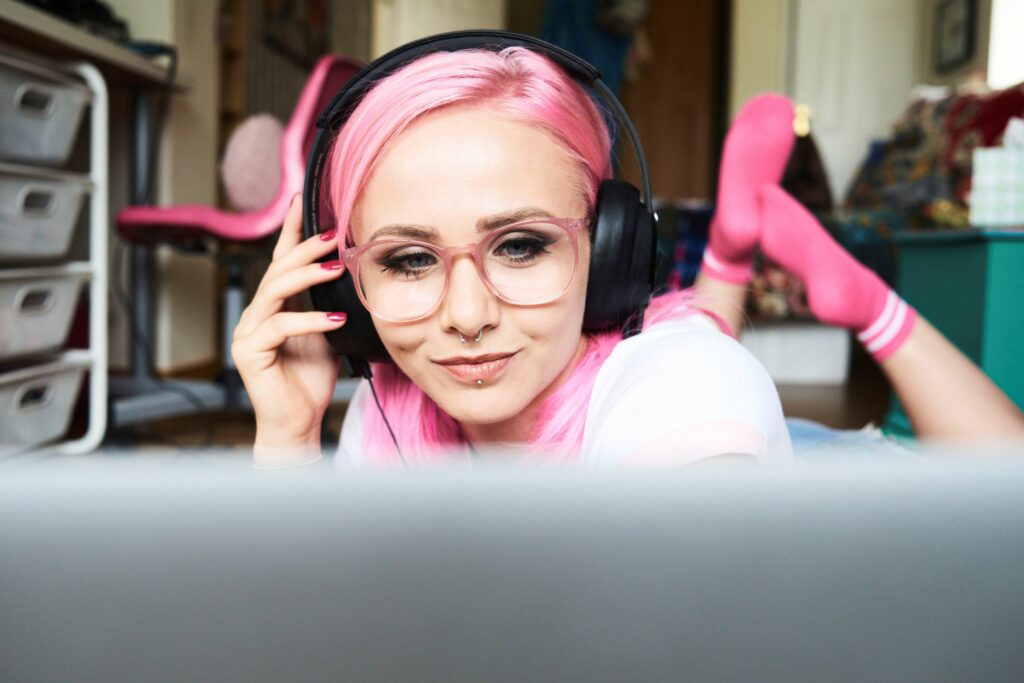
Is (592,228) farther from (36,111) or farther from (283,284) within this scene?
(36,111)

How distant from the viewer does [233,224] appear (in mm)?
1754

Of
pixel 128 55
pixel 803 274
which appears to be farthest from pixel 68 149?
pixel 803 274

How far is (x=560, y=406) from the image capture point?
0.64 meters

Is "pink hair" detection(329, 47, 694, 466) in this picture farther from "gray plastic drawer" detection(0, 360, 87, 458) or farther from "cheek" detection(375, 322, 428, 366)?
"gray plastic drawer" detection(0, 360, 87, 458)

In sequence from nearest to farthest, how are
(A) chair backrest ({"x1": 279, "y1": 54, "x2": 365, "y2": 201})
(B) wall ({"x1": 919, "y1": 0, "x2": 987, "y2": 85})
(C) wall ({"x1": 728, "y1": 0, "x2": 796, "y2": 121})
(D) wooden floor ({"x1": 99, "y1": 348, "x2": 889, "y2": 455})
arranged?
(A) chair backrest ({"x1": 279, "y1": 54, "x2": 365, "y2": 201}), (D) wooden floor ({"x1": 99, "y1": 348, "x2": 889, "y2": 455}), (B) wall ({"x1": 919, "y1": 0, "x2": 987, "y2": 85}), (C) wall ({"x1": 728, "y1": 0, "x2": 796, "y2": 121})

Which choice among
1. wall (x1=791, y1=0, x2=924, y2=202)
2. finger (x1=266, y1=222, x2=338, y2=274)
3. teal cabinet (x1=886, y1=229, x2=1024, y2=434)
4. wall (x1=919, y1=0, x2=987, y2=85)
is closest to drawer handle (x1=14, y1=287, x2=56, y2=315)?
finger (x1=266, y1=222, x2=338, y2=274)

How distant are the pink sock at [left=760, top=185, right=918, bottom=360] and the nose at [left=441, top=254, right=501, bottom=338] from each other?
66cm

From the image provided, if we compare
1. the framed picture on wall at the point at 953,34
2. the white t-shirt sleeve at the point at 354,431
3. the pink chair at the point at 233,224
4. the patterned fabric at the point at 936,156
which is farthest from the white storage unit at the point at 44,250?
the framed picture on wall at the point at 953,34

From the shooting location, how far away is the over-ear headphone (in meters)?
0.57

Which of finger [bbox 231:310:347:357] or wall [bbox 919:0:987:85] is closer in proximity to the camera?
finger [bbox 231:310:347:357]

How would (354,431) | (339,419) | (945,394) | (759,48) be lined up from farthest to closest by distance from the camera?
1. (759,48)
2. (339,419)
3. (945,394)
4. (354,431)

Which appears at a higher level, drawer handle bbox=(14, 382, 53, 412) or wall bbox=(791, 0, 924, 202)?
wall bbox=(791, 0, 924, 202)

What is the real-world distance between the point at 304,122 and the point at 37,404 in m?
0.77

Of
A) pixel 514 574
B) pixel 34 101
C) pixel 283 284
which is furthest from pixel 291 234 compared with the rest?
pixel 34 101
